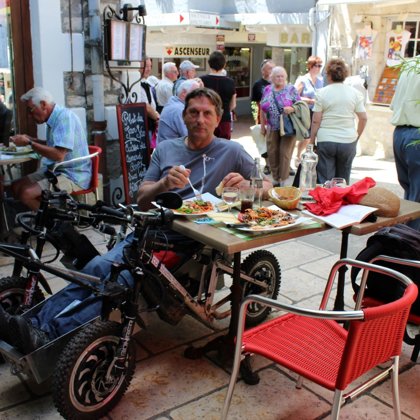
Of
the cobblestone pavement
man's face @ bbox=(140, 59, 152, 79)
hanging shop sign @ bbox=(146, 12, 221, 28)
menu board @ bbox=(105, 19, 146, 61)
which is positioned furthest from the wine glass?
hanging shop sign @ bbox=(146, 12, 221, 28)

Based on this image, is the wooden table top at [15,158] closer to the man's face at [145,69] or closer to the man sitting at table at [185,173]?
the man sitting at table at [185,173]

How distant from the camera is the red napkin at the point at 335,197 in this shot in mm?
2545

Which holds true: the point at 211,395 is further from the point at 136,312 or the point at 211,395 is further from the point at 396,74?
the point at 396,74

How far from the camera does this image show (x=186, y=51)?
1362cm

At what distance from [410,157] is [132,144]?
2.67m

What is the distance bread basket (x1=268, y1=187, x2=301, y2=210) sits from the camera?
2621 millimetres

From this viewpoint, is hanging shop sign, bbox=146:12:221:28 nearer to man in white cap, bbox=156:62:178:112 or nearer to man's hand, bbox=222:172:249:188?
man in white cap, bbox=156:62:178:112

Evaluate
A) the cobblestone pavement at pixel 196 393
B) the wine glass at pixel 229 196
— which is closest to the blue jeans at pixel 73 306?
the cobblestone pavement at pixel 196 393

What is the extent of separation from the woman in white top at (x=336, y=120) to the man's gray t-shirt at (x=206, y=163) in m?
2.09

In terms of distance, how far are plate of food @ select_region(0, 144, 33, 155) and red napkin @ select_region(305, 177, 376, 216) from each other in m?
2.60

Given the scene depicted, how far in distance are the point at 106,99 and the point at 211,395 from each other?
349 centimetres

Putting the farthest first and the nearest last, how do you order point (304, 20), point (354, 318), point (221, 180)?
Answer: point (304, 20) < point (221, 180) < point (354, 318)

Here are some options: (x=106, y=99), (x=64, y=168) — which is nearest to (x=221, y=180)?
(x=64, y=168)

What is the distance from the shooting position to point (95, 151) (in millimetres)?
4578
